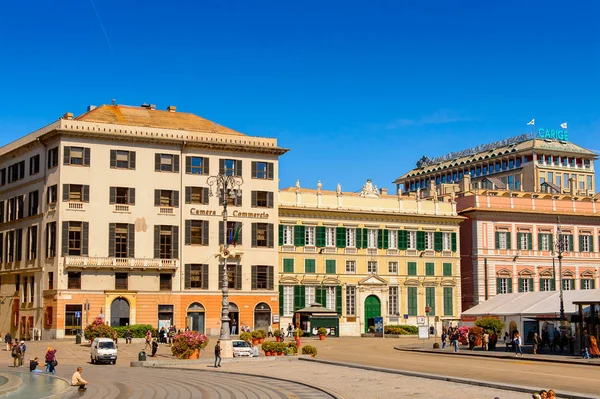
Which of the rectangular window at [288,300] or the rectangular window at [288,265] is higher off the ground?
the rectangular window at [288,265]

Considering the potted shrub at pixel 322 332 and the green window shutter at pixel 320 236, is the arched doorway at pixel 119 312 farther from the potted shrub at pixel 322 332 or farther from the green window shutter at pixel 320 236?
the green window shutter at pixel 320 236

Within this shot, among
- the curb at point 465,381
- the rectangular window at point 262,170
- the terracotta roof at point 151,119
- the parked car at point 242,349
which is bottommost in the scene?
the curb at point 465,381

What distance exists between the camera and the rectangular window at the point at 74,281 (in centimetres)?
6862

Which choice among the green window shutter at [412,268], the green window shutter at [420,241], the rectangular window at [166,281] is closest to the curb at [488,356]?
the rectangular window at [166,281]

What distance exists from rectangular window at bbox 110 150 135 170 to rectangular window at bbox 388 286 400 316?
90.4ft

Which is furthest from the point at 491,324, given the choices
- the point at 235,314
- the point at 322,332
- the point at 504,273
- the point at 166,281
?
the point at 504,273

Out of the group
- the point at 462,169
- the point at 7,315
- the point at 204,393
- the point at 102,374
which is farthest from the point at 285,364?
the point at 462,169

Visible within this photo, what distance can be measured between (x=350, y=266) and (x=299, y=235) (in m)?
6.03

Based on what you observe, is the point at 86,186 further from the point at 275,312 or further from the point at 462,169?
the point at 462,169

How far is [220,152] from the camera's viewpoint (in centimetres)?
7562

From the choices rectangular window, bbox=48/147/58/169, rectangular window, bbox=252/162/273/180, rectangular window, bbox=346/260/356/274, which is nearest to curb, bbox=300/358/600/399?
rectangular window, bbox=252/162/273/180

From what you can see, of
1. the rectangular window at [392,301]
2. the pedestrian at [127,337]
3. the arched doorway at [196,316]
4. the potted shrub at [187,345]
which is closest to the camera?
the potted shrub at [187,345]

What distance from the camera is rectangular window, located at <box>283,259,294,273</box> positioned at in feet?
262

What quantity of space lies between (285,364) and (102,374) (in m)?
9.69
